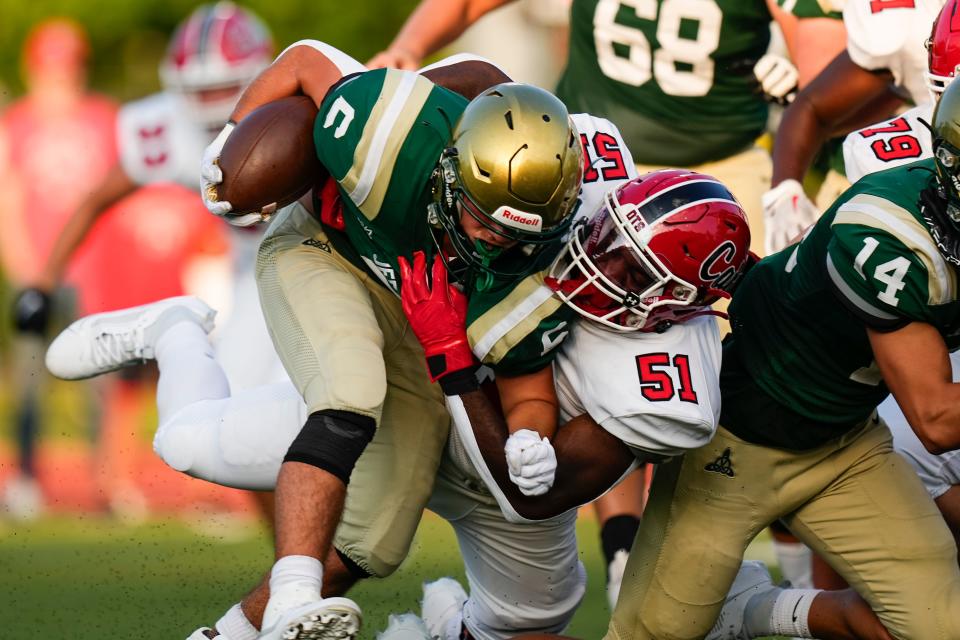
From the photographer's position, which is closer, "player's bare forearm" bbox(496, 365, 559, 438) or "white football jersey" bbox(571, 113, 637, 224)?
"player's bare forearm" bbox(496, 365, 559, 438)

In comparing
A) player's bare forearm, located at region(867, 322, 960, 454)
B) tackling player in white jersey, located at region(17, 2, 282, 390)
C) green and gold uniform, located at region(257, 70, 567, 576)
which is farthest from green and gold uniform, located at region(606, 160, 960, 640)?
tackling player in white jersey, located at region(17, 2, 282, 390)

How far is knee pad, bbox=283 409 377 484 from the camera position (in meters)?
3.73

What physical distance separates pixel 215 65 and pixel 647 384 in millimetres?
3463

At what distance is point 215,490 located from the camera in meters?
8.92

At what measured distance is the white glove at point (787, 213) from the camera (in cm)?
496

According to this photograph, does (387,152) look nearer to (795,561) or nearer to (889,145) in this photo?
(889,145)

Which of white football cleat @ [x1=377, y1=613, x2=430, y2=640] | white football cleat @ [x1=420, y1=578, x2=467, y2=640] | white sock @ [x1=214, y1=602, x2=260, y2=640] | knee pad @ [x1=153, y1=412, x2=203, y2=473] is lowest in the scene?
white football cleat @ [x1=420, y1=578, x2=467, y2=640]

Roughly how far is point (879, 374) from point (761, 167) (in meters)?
2.03

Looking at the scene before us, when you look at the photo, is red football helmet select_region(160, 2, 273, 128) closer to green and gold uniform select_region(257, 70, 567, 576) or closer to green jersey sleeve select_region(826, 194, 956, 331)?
green and gold uniform select_region(257, 70, 567, 576)

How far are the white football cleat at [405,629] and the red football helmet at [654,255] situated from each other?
1.35 m

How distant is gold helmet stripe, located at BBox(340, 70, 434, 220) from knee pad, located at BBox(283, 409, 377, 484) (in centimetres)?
51

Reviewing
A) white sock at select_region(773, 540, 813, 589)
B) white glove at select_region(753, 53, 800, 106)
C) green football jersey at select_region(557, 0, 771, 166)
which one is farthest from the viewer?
green football jersey at select_region(557, 0, 771, 166)

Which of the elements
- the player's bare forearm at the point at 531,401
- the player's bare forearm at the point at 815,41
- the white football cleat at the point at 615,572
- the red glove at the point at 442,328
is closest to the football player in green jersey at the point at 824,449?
the player's bare forearm at the point at 531,401

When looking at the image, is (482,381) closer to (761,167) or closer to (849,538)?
(849,538)
